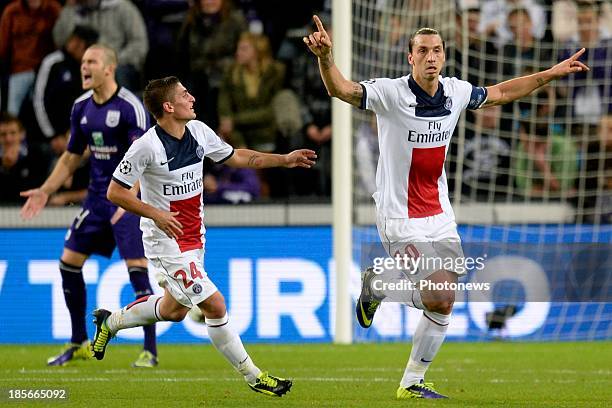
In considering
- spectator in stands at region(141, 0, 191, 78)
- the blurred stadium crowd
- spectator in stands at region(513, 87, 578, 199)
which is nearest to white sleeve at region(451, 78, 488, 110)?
the blurred stadium crowd

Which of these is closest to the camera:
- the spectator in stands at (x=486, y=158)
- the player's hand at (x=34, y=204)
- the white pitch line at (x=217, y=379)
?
the white pitch line at (x=217, y=379)

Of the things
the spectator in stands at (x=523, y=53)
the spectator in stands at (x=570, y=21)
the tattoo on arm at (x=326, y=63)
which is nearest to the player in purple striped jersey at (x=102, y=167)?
the tattoo on arm at (x=326, y=63)

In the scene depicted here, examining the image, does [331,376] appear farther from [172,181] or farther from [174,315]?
[172,181]

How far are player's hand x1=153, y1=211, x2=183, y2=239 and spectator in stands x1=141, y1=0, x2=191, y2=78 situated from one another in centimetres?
723

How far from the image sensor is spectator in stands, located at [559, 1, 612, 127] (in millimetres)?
13922

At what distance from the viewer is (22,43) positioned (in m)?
14.5

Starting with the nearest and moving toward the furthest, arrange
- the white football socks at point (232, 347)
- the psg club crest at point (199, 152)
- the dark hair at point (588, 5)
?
the white football socks at point (232, 347)
the psg club crest at point (199, 152)
the dark hair at point (588, 5)

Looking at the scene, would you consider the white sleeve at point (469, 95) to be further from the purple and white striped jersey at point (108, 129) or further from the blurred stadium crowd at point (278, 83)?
the blurred stadium crowd at point (278, 83)

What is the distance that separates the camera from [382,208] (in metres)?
8.09

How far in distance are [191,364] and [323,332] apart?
2648 millimetres

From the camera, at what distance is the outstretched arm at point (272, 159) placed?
7.90 metres

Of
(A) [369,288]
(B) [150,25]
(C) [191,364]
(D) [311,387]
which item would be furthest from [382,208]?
(B) [150,25]

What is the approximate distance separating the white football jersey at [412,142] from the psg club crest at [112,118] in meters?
2.72

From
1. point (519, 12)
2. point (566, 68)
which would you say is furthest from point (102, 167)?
point (519, 12)
